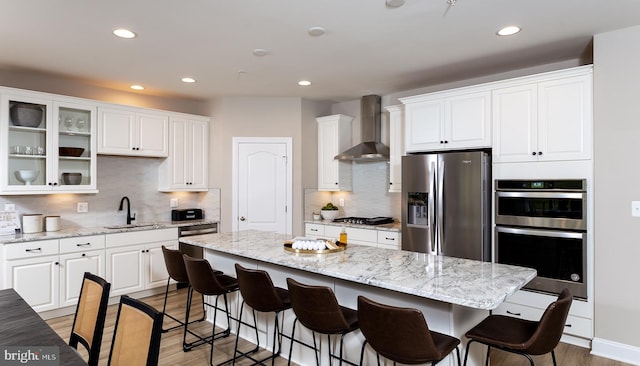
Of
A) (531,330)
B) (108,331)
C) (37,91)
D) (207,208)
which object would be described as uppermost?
(37,91)

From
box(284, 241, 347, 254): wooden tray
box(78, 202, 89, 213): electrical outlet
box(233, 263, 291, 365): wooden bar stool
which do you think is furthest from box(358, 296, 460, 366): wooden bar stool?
box(78, 202, 89, 213): electrical outlet

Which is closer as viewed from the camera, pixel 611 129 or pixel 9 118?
pixel 611 129

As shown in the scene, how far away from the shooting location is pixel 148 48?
3393 mm

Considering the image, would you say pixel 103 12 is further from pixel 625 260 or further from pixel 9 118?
pixel 625 260

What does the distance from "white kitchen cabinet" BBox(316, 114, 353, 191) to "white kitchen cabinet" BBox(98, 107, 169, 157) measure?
2.15m

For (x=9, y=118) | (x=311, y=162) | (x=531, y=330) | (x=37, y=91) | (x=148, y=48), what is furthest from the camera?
(x=311, y=162)

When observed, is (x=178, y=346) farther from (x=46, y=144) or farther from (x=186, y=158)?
(x=186, y=158)

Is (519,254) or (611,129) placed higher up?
(611,129)

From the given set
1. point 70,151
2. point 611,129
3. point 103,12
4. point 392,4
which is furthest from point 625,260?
point 70,151

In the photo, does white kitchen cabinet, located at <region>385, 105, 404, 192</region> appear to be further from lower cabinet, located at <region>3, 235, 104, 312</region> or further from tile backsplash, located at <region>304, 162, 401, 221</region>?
lower cabinet, located at <region>3, 235, 104, 312</region>

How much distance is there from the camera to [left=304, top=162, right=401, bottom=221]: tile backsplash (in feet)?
16.9

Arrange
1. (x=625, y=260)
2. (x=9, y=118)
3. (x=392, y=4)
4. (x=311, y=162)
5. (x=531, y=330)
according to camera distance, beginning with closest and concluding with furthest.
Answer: (x=531, y=330)
(x=392, y=4)
(x=625, y=260)
(x=9, y=118)
(x=311, y=162)

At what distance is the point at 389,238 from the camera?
4.41 m

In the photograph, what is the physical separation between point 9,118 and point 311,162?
11.5 ft
